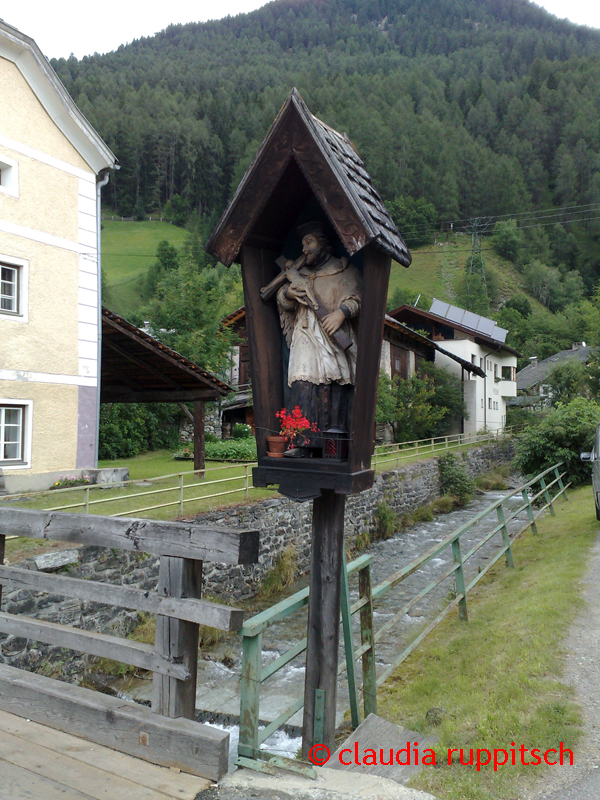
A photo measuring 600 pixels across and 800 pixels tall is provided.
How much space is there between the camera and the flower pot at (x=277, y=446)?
3590 mm

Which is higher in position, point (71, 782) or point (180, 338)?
point (180, 338)

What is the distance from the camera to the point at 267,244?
391cm

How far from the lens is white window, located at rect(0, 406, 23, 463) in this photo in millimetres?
12320

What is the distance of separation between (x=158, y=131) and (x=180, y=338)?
7291 centimetres

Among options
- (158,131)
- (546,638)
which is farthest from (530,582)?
(158,131)

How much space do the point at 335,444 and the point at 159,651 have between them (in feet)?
4.53

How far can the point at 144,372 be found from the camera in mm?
15516

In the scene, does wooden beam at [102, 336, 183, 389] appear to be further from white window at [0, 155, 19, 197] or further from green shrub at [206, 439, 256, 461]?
green shrub at [206, 439, 256, 461]

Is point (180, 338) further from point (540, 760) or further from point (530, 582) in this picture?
point (540, 760)

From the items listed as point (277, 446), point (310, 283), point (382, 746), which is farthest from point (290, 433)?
point (382, 746)

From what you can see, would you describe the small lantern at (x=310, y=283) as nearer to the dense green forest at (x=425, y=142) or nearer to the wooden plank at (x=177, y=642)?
the wooden plank at (x=177, y=642)

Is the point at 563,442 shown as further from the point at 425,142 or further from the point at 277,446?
the point at 425,142

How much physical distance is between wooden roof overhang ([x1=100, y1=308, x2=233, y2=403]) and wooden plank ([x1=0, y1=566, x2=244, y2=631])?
405 inches

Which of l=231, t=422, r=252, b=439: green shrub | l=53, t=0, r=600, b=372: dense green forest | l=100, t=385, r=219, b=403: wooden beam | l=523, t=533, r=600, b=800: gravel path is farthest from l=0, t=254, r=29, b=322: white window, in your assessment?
l=53, t=0, r=600, b=372: dense green forest
